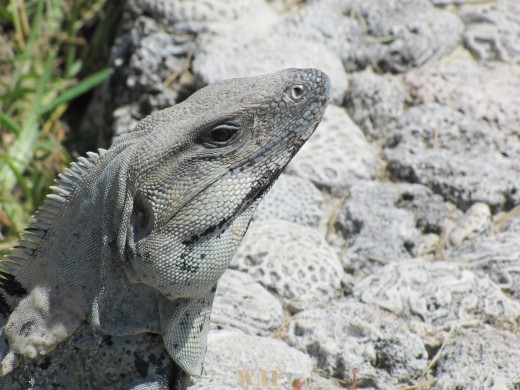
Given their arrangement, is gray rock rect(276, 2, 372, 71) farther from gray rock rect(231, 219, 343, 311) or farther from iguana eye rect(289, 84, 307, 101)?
iguana eye rect(289, 84, 307, 101)

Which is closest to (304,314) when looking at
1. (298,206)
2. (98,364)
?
(298,206)

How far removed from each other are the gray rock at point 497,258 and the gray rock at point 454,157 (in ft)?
1.27

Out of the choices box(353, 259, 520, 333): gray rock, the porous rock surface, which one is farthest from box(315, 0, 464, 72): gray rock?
box(353, 259, 520, 333): gray rock

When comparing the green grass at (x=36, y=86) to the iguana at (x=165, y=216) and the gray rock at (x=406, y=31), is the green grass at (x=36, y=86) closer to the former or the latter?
the gray rock at (x=406, y=31)

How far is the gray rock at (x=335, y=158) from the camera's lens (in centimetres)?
512

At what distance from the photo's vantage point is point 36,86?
6691 millimetres

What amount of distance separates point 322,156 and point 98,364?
252cm

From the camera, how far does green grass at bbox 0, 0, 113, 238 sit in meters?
5.93

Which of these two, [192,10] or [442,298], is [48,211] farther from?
[192,10]

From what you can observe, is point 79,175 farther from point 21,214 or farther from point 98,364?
point 21,214

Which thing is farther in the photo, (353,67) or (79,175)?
(353,67)

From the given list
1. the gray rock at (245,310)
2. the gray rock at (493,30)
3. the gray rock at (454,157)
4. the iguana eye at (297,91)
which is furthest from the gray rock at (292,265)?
the gray rock at (493,30)

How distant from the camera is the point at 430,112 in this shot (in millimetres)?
5441

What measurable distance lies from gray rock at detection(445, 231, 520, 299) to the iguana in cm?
183
